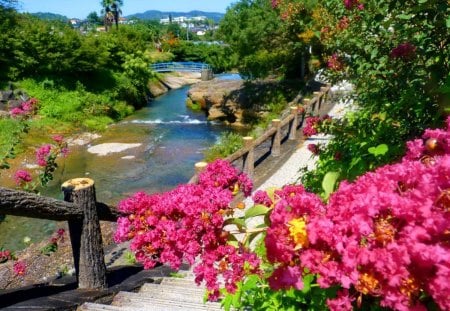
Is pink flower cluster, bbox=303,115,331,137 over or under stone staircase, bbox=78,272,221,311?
over

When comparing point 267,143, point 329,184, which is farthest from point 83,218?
point 267,143

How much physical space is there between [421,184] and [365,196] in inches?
5.4

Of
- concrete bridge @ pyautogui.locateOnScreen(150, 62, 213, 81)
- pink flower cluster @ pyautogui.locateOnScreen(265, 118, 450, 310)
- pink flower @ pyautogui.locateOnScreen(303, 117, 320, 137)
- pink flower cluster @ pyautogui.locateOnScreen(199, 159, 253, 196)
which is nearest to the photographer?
pink flower cluster @ pyautogui.locateOnScreen(265, 118, 450, 310)

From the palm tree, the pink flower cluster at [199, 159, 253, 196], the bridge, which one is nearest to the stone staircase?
the pink flower cluster at [199, 159, 253, 196]

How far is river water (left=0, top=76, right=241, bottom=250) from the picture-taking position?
10.7 meters

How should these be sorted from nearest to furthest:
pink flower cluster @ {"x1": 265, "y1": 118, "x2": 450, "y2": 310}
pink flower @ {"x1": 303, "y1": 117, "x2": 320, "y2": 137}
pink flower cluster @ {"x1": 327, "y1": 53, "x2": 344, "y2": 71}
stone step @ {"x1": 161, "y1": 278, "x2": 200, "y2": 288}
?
pink flower cluster @ {"x1": 265, "y1": 118, "x2": 450, "y2": 310}
stone step @ {"x1": 161, "y1": 278, "x2": 200, "y2": 288}
pink flower @ {"x1": 303, "y1": 117, "x2": 320, "y2": 137}
pink flower cluster @ {"x1": 327, "y1": 53, "x2": 344, "y2": 71}

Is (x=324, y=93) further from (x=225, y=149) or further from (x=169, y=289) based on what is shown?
(x=169, y=289)

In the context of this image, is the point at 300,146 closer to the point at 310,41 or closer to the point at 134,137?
the point at 310,41

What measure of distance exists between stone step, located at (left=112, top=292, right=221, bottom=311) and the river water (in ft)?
23.4

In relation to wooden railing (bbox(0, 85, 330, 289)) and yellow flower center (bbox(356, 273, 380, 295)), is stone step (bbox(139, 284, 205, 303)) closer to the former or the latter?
wooden railing (bbox(0, 85, 330, 289))

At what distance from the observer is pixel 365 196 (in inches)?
43.8

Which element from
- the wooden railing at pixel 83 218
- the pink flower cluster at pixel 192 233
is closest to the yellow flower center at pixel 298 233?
the pink flower cluster at pixel 192 233

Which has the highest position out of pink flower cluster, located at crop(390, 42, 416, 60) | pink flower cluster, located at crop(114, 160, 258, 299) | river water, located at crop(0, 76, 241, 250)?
pink flower cluster, located at crop(390, 42, 416, 60)

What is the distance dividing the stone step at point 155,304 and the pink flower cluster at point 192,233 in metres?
1.40
